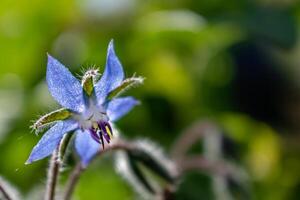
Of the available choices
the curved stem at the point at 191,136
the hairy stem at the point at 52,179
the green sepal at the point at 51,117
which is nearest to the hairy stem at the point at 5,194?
the hairy stem at the point at 52,179

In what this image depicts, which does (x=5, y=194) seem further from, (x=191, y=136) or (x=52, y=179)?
(x=191, y=136)

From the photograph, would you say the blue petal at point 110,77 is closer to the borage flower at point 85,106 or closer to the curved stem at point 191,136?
the borage flower at point 85,106

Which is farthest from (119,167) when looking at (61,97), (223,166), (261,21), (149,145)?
(261,21)

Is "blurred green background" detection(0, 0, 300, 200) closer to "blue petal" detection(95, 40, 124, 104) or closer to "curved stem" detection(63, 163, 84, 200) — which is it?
"curved stem" detection(63, 163, 84, 200)

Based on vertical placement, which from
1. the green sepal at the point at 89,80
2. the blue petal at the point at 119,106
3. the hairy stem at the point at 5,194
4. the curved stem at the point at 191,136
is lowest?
the curved stem at the point at 191,136

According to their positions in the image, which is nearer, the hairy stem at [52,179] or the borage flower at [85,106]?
the borage flower at [85,106]

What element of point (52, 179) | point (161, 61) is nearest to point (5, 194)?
point (52, 179)

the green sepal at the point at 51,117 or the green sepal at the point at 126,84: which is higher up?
the green sepal at the point at 51,117

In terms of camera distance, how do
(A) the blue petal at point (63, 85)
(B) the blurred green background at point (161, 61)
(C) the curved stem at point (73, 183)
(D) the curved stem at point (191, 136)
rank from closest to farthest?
(A) the blue petal at point (63, 85)
(C) the curved stem at point (73, 183)
(D) the curved stem at point (191, 136)
(B) the blurred green background at point (161, 61)
